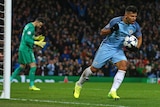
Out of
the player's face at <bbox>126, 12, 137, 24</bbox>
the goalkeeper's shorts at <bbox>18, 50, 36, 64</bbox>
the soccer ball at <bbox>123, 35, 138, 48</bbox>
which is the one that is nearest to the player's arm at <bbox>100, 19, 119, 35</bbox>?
the player's face at <bbox>126, 12, 137, 24</bbox>

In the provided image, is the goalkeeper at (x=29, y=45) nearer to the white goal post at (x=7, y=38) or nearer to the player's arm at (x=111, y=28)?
the player's arm at (x=111, y=28)

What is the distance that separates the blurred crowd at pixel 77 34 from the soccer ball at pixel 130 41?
51.2 ft

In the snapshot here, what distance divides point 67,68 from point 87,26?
5.52 metres

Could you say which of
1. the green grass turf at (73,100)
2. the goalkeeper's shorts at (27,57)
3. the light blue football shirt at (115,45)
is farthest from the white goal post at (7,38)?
the goalkeeper's shorts at (27,57)

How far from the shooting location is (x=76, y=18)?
31984 mm

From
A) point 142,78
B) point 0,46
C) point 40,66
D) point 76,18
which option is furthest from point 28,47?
point 76,18

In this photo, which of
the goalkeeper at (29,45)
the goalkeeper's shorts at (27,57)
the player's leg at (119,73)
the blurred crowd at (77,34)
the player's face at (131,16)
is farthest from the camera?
the blurred crowd at (77,34)

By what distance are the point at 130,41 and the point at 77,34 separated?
19.9 metres

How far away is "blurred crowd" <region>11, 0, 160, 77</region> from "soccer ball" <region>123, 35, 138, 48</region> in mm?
15595

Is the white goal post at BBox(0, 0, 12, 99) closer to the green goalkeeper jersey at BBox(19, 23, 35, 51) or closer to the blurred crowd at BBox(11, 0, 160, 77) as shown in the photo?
the green goalkeeper jersey at BBox(19, 23, 35, 51)

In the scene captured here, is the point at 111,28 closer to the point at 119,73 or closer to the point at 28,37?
the point at 119,73

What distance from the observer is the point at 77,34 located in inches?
1215

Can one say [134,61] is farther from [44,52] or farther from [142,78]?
[44,52]

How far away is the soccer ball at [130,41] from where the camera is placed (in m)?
10.9
